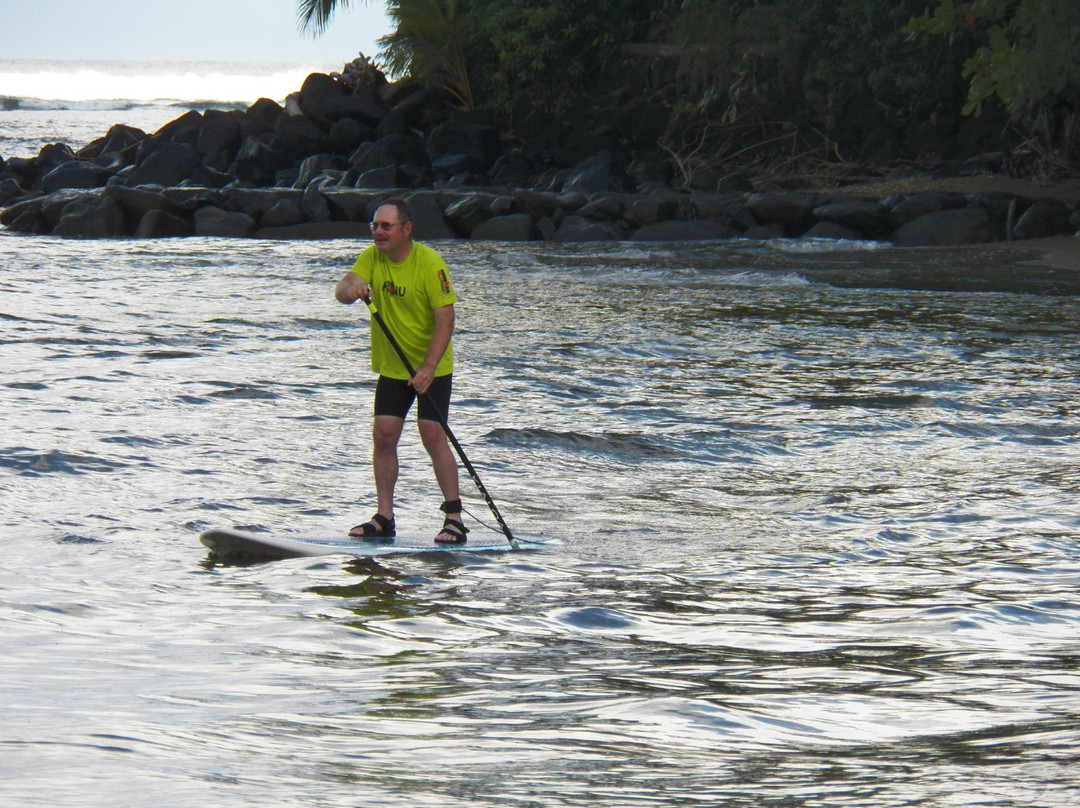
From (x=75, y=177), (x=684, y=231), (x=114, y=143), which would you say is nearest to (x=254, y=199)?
(x=75, y=177)

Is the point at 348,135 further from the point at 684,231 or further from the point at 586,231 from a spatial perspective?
the point at 684,231

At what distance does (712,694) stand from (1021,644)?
1.34 meters

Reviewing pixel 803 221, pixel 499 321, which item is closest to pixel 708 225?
pixel 803 221

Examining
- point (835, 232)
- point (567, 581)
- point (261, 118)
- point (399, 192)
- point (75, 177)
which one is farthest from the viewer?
point (261, 118)

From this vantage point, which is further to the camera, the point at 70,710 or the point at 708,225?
the point at 708,225

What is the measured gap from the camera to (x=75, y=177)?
32.2 metres

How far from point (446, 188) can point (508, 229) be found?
5.09m

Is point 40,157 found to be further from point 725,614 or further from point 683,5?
point 725,614

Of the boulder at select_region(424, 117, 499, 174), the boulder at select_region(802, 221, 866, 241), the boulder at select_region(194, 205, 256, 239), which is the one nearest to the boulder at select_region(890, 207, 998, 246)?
the boulder at select_region(802, 221, 866, 241)

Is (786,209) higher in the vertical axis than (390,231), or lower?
higher

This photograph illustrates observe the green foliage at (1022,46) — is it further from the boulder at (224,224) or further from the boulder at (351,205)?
the boulder at (224,224)

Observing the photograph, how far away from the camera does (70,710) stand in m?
3.62

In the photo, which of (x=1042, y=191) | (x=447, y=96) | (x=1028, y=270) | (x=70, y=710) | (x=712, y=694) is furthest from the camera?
(x=447, y=96)

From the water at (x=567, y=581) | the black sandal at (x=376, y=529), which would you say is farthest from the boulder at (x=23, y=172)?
the black sandal at (x=376, y=529)
